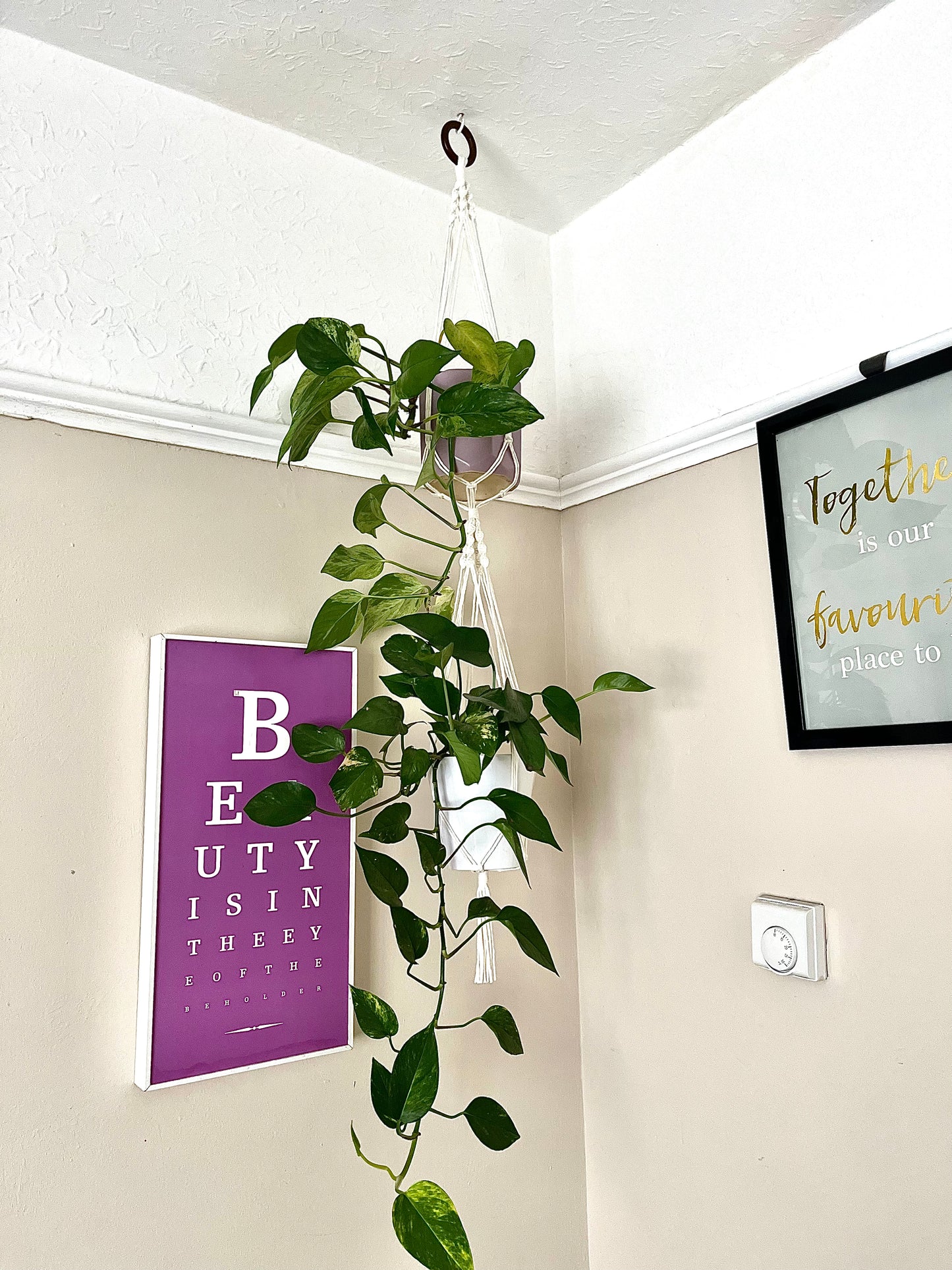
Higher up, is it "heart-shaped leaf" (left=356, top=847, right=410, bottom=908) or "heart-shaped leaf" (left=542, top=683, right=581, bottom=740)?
"heart-shaped leaf" (left=542, top=683, right=581, bottom=740)

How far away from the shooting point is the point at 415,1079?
0.92 m

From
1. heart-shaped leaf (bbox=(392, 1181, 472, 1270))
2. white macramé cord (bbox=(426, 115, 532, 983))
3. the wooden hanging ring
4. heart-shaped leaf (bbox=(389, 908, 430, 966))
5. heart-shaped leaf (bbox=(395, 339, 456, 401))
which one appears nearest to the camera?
heart-shaped leaf (bbox=(392, 1181, 472, 1270))

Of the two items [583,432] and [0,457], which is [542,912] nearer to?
[583,432]

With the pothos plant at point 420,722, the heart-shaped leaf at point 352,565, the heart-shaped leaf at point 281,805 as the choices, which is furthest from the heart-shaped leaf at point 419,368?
the heart-shaped leaf at point 281,805

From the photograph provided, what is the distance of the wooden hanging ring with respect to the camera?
1262 mm

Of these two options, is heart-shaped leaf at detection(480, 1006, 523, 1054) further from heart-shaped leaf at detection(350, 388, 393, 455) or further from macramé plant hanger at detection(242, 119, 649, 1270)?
heart-shaped leaf at detection(350, 388, 393, 455)

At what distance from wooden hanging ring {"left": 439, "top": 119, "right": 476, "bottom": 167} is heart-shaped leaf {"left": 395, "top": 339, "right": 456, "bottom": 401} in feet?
1.66

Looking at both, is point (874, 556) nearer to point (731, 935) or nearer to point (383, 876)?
point (731, 935)

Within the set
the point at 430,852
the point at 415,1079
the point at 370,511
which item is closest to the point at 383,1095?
the point at 415,1079

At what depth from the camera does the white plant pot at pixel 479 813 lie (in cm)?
108

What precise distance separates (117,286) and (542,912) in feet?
3.44

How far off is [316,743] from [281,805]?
89 mm

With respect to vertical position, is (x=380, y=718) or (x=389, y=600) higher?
(x=389, y=600)

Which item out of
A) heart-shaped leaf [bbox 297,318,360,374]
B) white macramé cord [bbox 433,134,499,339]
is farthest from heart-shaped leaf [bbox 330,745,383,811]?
white macramé cord [bbox 433,134,499,339]
